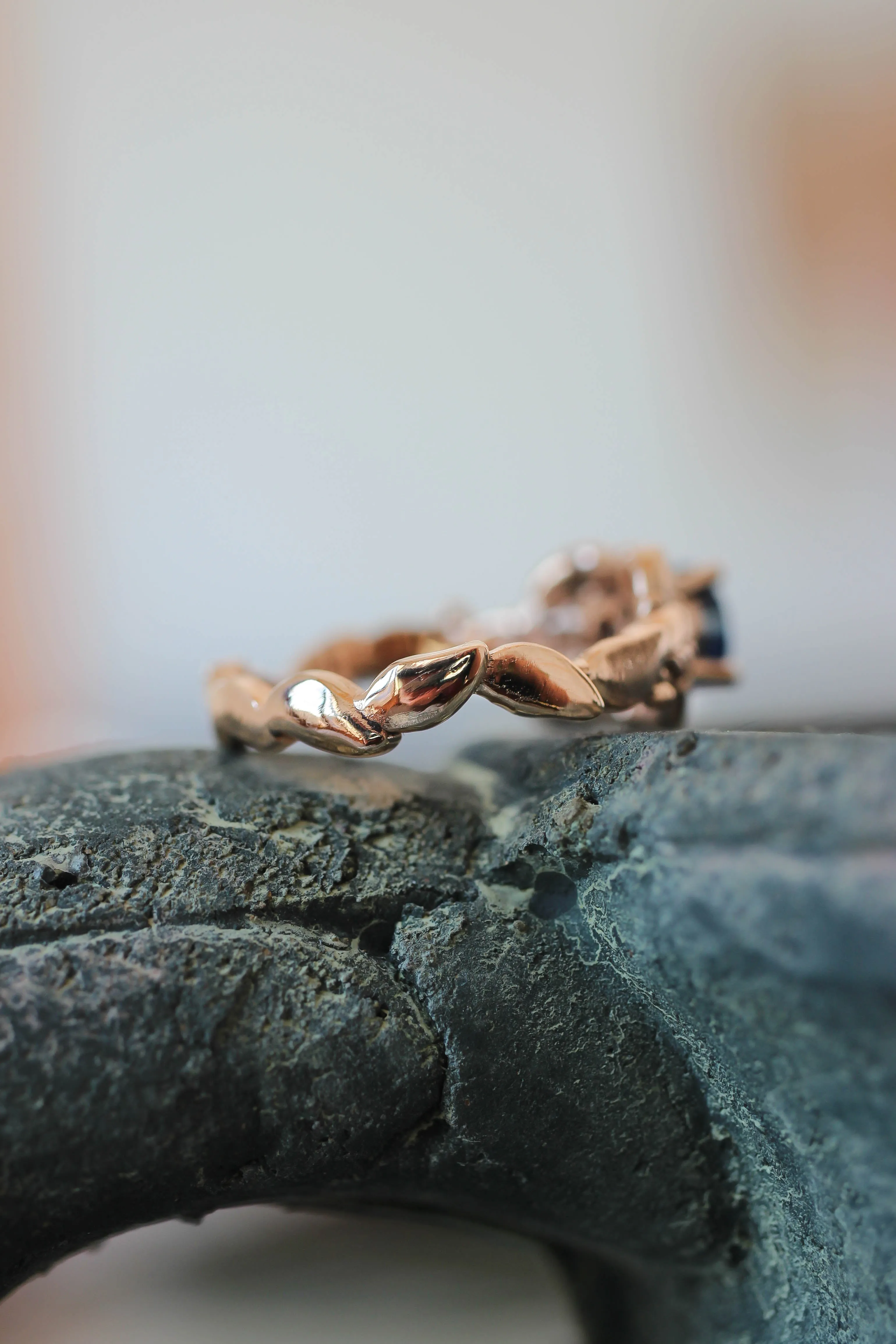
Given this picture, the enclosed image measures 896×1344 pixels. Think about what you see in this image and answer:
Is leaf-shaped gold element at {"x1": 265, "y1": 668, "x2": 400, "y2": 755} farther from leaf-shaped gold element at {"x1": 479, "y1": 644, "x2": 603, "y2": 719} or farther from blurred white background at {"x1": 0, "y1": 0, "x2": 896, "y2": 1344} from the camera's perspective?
blurred white background at {"x1": 0, "y1": 0, "x2": 896, "y2": 1344}

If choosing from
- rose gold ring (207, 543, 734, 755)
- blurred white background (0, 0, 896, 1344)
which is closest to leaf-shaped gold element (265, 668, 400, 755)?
rose gold ring (207, 543, 734, 755)

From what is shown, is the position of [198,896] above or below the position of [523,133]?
below

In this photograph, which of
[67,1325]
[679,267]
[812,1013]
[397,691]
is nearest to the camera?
Result: [812,1013]

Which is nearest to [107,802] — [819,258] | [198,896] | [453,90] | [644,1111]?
[198,896]

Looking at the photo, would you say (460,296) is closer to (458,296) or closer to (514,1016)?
(458,296)

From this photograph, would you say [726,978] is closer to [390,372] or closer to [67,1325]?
[67,1325]
